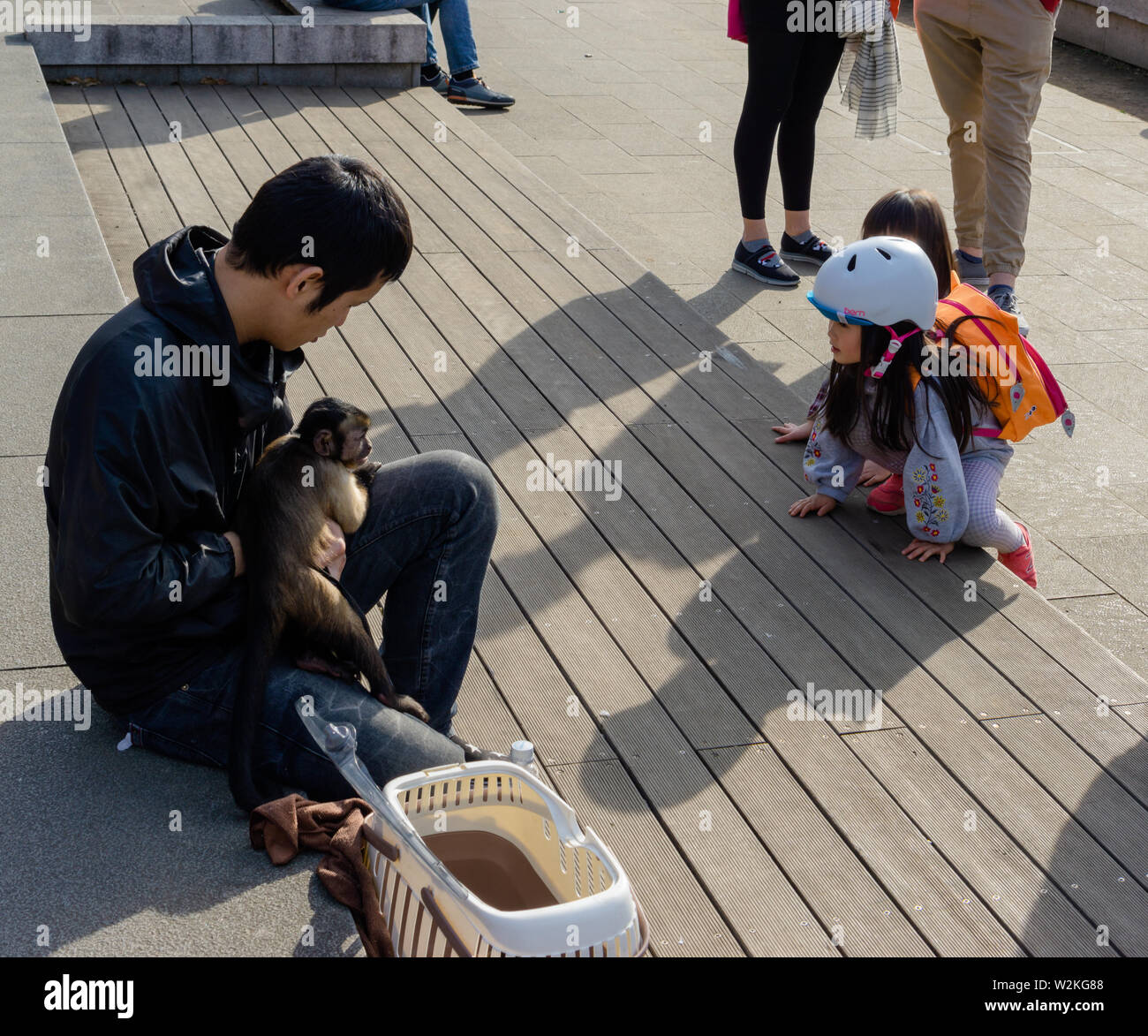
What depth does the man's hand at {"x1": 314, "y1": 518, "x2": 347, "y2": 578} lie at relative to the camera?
2471 millimetres

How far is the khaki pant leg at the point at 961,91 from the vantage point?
17.9ft

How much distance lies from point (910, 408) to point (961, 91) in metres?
2.75

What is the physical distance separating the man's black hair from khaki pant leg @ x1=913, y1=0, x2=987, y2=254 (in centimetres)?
405

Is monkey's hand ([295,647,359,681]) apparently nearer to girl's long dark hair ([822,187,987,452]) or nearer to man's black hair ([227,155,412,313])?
man's black hair ([227,155,412,313])

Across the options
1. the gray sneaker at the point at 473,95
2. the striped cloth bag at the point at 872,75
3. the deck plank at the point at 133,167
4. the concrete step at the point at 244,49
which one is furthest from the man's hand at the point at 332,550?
the gray sneaker at the point at 473,95

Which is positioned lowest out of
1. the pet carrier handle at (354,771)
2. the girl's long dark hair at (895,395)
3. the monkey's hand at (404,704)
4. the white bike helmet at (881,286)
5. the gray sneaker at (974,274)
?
the monkey's hand at (404,704)

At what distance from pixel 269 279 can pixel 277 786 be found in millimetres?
925

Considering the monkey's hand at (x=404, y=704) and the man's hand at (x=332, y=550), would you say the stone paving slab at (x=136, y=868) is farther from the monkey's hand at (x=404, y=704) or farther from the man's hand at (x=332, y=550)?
the man's hand at (x=332, y=550)

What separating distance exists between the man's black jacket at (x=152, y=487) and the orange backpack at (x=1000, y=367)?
2.04 meters

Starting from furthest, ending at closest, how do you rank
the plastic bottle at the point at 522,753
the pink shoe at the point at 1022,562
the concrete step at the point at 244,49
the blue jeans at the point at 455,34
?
the blue jeans at the point at 455,34
the concrete step at the point at 244,49
the pink shoe at the point at 1022,562
the plastic bottle at the point at 522,753

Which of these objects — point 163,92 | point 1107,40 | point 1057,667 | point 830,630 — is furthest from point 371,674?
point 1107,40

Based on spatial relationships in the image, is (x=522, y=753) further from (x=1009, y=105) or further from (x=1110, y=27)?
(x=1110, y=27)

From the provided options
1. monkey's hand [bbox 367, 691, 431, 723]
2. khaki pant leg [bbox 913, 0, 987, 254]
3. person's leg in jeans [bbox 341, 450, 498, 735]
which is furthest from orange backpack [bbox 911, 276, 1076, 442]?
khaki pant leg [bbox 913, 0, 987, 254]

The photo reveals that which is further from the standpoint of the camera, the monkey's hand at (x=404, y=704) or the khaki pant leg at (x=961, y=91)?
the khaki pant leg at (x=961, y=91)
